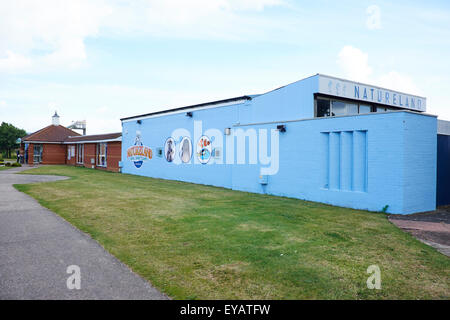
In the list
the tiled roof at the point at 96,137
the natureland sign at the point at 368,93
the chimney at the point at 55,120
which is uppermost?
the chimney at the point at 55,120

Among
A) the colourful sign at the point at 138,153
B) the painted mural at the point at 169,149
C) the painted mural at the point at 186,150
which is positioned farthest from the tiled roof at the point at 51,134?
the painted mural at the point at 186,150

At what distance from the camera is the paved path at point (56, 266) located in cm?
385

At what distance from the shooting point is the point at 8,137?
65.4m

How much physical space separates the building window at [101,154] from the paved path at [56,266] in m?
22.6

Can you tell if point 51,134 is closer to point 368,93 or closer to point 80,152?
point 80,152

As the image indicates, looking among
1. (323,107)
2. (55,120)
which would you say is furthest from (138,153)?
(55,120)

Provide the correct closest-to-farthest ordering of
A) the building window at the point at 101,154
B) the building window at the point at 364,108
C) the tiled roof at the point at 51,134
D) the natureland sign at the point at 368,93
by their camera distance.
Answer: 1. the natureland sign at the point at 368,93
2. the building window at the point at 364,108
3. the building window at the point at 101,154
4. the tiled roof at the point at 51,134

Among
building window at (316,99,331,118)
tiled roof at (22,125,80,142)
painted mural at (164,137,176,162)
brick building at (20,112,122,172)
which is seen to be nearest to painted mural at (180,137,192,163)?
painted mural at (164,137,176,162)

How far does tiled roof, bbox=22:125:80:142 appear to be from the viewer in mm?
34375

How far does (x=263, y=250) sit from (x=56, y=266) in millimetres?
3218

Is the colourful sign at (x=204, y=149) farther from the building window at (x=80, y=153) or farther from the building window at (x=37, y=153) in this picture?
the building window at (x=37, y=153)

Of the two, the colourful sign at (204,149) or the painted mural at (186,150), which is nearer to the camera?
the colourful sign at (204,149)

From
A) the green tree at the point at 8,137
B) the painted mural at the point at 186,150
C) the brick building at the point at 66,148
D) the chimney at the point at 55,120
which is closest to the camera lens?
the painted mural at the point at 186,150

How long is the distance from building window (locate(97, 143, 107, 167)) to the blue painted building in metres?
8.85
